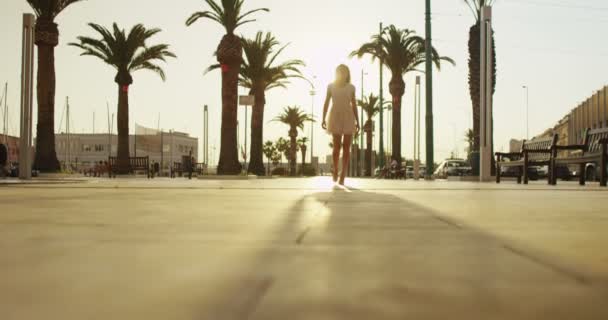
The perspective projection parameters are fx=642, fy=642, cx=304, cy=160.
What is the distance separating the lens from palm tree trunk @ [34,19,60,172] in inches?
843

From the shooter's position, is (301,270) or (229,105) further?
(229,105)

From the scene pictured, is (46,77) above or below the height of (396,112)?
below

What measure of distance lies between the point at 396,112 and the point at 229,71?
14.0 meters

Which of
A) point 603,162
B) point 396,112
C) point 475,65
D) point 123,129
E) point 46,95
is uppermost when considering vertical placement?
point 475,65

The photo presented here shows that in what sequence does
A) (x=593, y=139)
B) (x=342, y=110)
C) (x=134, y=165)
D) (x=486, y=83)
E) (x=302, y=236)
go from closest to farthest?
(x=302, y=236)
(x=342, y=110)
(x=593, y=139)
(x=486, y=83)
(x=134, y=165)

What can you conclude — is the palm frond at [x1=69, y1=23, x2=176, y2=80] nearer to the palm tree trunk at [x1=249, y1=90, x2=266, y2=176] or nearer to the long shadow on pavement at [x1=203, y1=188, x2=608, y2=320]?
the palm tree trunk at [x1=249, y1=90, x2=266, y2=176]

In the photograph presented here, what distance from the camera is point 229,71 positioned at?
26625mm

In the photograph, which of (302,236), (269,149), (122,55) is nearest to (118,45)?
(122,55)

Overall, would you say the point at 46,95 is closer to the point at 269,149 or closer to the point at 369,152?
the point at 369,152

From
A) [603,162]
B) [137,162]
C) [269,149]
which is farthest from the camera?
[269,149]

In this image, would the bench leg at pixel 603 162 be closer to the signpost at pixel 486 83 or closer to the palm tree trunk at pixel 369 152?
the signpost at pixel 486 83

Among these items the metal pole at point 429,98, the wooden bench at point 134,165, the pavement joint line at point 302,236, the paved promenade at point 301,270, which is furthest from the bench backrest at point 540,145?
the wooden bench at point 134,165

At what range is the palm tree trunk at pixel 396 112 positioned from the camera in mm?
37125

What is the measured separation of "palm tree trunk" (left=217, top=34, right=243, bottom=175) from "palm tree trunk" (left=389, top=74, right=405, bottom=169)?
12.4 metres
